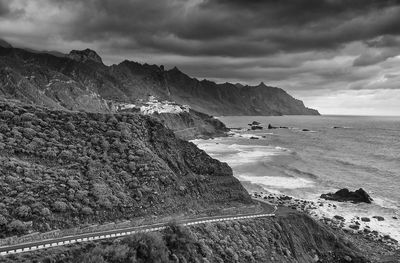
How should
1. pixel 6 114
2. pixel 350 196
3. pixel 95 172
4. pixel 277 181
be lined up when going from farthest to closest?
pixel 277 181
pixel 350 196
pixel 6 114
pixel 95 172

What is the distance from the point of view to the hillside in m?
34.4

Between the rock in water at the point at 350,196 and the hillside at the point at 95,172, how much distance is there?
27454 millimetres

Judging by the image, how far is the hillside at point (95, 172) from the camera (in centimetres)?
3441

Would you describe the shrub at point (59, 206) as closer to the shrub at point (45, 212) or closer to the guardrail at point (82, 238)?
the shrub at point (45, 212)

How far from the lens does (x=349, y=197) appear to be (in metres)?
70.8

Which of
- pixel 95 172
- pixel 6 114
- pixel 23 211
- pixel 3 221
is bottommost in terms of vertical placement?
pixel 3 221

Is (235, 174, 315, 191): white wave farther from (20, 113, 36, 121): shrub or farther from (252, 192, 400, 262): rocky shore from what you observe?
(20, 113, 36, 121): shrub

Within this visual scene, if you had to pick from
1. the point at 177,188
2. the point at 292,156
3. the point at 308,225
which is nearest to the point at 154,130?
the point at 177,188

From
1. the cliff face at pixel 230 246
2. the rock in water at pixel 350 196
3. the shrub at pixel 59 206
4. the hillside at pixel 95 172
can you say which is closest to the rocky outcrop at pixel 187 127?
the rock in water at pixel 350 196

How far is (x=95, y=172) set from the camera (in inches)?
1666

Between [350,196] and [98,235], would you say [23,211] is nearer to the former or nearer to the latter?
[98,235]

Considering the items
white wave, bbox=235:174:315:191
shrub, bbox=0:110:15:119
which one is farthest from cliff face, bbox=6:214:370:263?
white wave, bbox=235:174:315:191

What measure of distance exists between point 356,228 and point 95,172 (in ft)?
129

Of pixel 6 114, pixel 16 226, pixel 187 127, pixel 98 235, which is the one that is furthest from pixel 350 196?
pixel 187 127
